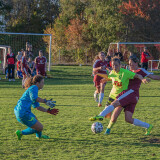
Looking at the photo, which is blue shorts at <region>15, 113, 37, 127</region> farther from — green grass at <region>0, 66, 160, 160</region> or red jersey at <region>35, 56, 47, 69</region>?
red jersey at <region>35, 56, 47, 69</region>

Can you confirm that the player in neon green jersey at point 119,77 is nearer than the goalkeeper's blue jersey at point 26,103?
No

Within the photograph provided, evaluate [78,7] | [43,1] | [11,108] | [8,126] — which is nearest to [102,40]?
[78,7]

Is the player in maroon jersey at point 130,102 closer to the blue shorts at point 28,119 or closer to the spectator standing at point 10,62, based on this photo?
the blue shorts at point 28,119

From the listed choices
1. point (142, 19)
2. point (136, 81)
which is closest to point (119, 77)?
point (136, 81)

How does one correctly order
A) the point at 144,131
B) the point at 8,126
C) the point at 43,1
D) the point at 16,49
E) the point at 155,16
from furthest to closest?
the point at 43,1 → the point at 155,16 → the point at 16,49 → the point at 8,126 → the point at 144,131

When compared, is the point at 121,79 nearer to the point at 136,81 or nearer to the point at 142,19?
the point at 136,81

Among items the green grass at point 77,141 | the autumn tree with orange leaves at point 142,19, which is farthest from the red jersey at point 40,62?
the autumn tree with orange leaves at point 142,19

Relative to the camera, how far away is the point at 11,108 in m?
10.9

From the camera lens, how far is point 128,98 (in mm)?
6961

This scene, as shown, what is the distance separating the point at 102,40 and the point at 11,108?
27.3 m

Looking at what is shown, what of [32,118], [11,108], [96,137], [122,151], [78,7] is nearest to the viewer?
[122,151]

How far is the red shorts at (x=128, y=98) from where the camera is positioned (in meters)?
6.93

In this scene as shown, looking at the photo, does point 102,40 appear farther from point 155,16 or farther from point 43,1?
point 43,1

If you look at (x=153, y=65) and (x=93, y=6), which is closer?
(x=153, y=65)
